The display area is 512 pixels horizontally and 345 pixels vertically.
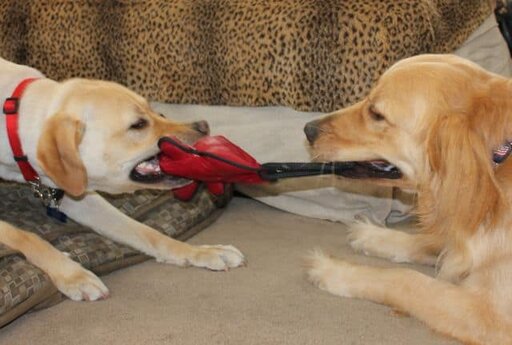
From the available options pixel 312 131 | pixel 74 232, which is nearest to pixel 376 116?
pixel 312 131

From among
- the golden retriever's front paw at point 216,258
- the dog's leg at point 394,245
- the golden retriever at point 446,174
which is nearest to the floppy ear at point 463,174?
the golden retriever at point 446,174

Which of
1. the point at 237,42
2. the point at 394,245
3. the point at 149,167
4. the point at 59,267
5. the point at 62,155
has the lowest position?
the point at 394,245

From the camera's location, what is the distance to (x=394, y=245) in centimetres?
216

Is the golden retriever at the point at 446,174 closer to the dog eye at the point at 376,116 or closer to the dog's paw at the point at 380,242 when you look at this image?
the dog eye at the point at 376,116

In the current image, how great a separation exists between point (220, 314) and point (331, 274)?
36 cm

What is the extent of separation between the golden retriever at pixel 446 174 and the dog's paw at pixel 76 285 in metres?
0.66

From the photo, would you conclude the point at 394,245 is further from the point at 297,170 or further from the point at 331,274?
the point at 297,170

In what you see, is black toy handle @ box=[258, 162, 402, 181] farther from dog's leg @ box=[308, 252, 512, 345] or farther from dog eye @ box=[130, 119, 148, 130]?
dog eye @ box=[130, 119, 148, 130]

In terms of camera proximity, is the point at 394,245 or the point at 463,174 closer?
the point at 463,174

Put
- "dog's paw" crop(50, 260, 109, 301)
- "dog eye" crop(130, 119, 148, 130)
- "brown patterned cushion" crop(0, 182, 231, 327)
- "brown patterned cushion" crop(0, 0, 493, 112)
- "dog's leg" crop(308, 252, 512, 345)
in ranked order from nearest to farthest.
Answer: "dog's leg" crop(308, 252, 512, 345)
"brown patterned cushion" crop(0, 182, 231, 327)
"dog's paw" crop(50, 260, 109, 301)
"dog eye" crop(130, 119, 148, 130)
"brown patterned cushion" crop(0, 0, 493, 112)

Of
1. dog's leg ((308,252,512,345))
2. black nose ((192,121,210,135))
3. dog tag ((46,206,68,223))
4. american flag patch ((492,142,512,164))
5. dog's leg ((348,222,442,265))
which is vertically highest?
american flag patch ((492,142,512,164))

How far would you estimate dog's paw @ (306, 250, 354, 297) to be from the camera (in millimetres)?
1883

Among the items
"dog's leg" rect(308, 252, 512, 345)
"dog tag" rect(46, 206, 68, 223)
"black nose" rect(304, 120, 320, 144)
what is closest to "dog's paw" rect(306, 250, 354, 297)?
"dog's leg" rect(308, 252, 512, 345)

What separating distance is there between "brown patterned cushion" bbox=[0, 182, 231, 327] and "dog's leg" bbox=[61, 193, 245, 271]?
0.10 ft
